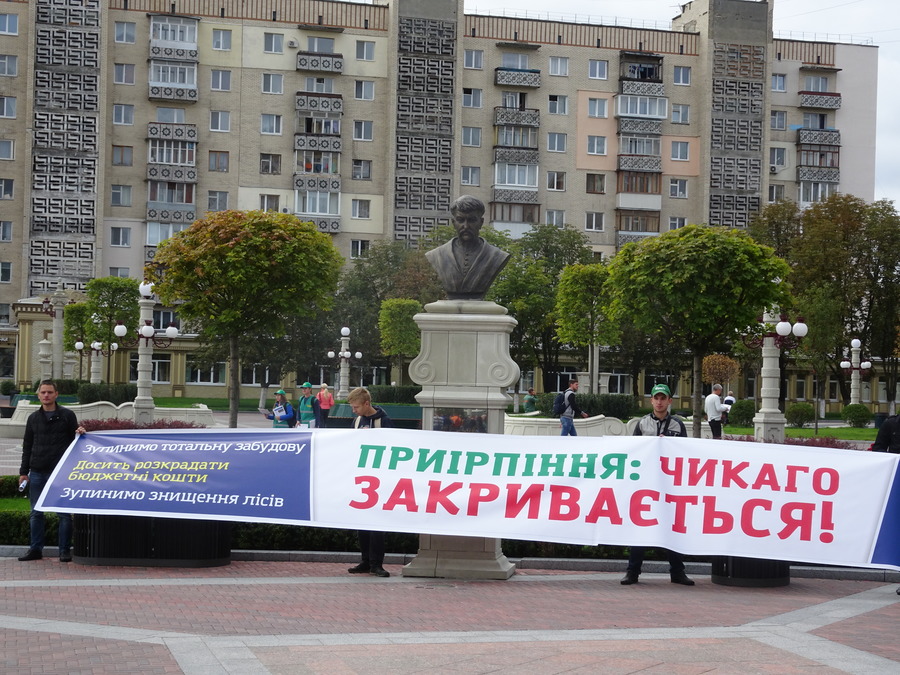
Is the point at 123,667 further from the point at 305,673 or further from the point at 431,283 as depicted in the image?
the point at 431,283

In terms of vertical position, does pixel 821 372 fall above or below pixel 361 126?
below

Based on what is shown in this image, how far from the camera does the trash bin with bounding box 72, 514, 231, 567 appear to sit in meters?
A: 11.5

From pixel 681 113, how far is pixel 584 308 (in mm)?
28332

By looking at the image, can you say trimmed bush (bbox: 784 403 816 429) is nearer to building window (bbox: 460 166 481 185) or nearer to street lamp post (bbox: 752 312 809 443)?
street lamp post (bbox: 752 312 809 443)

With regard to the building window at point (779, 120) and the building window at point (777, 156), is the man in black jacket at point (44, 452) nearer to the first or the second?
the building window at point (777, 156)

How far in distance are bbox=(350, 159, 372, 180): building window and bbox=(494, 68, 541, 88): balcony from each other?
9.97 metres

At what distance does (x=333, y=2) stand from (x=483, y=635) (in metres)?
72.0

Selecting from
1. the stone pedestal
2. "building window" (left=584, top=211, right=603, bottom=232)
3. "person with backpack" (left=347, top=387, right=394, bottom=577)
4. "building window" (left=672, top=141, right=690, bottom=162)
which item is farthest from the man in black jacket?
"building window" (left=672, top=141, right=690, bottom=162)

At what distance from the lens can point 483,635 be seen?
855cm

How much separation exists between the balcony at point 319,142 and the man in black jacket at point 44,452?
64.0m

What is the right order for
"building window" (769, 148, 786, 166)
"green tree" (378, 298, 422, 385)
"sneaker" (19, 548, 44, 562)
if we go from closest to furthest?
1. "sneaker" (19, 548, 44, 562)
2. "green tree" (378, 298, 422, 385)
3. "building window" (769, 148, 786, 166)

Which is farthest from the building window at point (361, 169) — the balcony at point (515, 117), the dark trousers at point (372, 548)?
the dark trousers at point (372, 548)

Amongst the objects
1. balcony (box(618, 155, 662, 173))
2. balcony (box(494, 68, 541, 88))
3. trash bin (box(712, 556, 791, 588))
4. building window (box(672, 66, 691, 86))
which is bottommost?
trash bin (box(712, 556, 791, 588))

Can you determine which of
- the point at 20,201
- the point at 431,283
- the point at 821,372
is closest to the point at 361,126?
the point at 431,283
